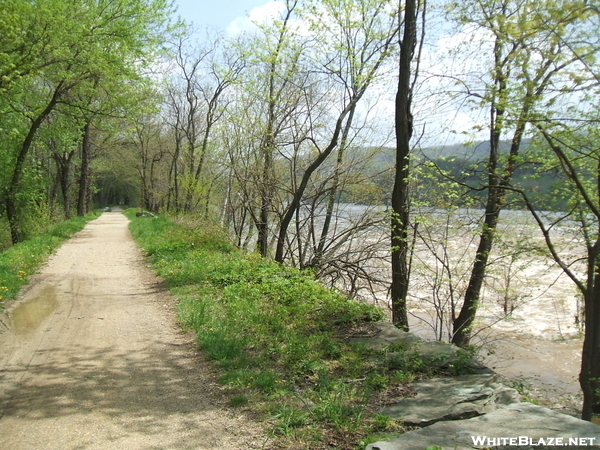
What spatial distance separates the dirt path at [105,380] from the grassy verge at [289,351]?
0.30m

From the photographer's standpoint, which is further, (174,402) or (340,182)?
(340,182)

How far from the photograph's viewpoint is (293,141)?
14422mm

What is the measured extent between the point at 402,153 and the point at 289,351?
4616mm

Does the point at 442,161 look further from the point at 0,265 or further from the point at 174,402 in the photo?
the point at 0,265

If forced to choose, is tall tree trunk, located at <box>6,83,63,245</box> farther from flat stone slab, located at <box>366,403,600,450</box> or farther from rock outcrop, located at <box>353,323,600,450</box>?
flat stone slab, located at <box>366,403,600,450</box>

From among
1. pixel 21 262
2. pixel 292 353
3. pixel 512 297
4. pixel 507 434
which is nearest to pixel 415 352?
pixel 292 353

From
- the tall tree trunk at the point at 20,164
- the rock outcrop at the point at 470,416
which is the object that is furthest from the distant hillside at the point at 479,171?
the tall tree trunk at the point at 20,164

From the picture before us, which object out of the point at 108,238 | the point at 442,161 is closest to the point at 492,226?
the point at 442,161

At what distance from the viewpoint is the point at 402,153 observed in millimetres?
8914

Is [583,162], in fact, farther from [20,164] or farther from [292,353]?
[20,164]

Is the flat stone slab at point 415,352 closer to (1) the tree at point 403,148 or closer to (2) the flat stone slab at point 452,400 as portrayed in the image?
(2) the flat stone slab at point 452,400

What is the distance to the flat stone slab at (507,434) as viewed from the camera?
3.30 meters

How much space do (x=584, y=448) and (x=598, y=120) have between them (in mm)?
5102

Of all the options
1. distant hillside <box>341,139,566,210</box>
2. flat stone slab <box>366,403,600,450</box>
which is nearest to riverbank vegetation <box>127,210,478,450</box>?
flat stone slab <box>366,403,600,450</box>
